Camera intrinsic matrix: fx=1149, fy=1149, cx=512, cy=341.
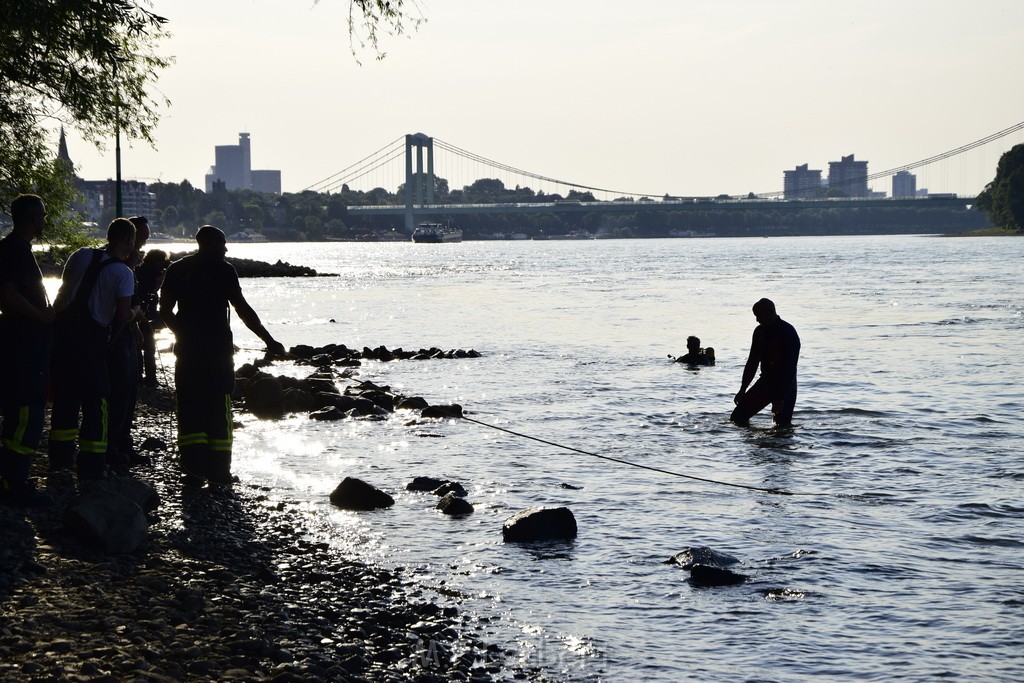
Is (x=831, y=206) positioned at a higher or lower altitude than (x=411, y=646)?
higher

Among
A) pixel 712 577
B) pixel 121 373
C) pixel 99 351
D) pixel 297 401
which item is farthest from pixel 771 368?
pixel 99 351

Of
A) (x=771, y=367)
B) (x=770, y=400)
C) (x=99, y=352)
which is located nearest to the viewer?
(x=99, y=352)

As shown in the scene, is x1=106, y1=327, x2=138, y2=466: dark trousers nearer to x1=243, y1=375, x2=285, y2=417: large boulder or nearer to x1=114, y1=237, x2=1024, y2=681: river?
x1=114, y1=237, x2=1024, y2=681: river

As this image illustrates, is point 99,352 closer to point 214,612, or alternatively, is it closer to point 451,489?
point 214,612

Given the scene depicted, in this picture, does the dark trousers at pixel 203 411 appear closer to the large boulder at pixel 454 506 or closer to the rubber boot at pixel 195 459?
the rubber boot at pixel 195 459

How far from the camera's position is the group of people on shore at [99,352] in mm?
6715

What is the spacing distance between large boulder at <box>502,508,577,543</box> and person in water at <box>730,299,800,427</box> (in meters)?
4.26

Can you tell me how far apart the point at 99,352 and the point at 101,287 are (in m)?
0.42

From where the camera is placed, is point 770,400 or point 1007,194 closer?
point 770,400

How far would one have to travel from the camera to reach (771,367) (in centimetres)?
1243

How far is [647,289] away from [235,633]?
50.7m

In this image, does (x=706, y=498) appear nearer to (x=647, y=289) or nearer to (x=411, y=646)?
(x=411, y=646)

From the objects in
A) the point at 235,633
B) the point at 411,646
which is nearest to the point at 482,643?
the point at 411,646

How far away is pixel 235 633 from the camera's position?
17.5 feet
